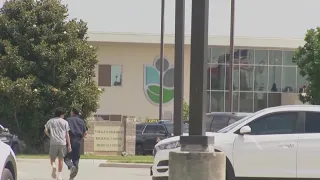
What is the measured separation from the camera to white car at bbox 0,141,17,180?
31.4ft

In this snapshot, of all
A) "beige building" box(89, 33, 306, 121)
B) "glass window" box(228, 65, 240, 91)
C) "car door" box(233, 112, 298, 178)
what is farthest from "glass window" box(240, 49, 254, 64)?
"car door" box(233, 112, 298, 178)

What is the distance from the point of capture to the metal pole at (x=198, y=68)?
380 inches

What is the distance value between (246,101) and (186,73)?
692 cm

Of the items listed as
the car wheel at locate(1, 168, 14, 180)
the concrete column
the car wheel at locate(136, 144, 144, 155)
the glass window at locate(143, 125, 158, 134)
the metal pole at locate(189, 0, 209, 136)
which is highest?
the metal pole at locate(189, 0, 209, 136)

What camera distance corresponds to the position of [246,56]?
5775 cm

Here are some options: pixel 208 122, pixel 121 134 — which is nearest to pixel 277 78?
pixel 121 134

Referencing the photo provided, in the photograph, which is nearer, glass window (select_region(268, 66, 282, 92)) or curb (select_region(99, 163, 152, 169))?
curb (select_region(99, 163, 152, 169))

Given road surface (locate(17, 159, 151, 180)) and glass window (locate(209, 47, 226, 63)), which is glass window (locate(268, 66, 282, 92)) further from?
road surface (locate(17, 159, 151, 180))

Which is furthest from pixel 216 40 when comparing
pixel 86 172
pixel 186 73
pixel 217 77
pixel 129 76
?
pixel 86 172

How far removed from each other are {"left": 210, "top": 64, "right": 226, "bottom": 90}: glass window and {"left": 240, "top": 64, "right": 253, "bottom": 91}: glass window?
5.42ft

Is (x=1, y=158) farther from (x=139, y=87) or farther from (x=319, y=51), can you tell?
(x=139, y=87)

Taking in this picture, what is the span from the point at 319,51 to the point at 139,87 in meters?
23.2

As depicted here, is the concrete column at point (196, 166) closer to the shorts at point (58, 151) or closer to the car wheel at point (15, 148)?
the shorts at point (58, 151)

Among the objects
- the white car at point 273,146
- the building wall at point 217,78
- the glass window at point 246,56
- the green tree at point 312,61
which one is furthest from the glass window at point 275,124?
the glass window at point 246,56
